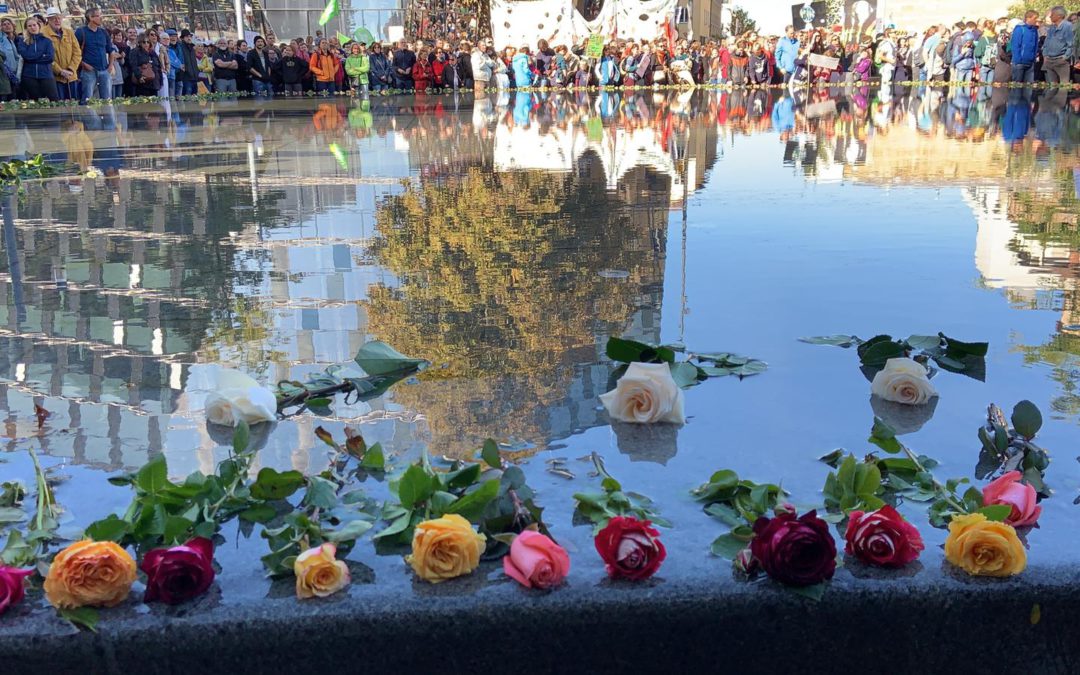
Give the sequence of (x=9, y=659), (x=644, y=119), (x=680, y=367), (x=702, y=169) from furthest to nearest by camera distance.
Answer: (x=644, y=119) → (x=702, y=169) → (x=680, y=367) → (x=9, y=659)

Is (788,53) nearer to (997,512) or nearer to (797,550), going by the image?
(997,512)

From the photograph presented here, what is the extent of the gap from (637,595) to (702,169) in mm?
7570

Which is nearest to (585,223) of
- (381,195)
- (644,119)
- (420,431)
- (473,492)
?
(381,195)

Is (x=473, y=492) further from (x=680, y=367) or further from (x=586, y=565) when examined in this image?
(x=680, y=367)

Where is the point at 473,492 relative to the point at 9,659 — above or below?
above

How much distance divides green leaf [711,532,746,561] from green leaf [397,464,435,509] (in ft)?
1.97

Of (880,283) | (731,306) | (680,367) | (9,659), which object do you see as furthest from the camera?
(880,283)

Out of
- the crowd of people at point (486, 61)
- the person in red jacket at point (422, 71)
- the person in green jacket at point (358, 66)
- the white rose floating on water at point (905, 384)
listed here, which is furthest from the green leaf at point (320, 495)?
the person in red jacket at point (422, 71)

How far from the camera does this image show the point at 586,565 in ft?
6.98

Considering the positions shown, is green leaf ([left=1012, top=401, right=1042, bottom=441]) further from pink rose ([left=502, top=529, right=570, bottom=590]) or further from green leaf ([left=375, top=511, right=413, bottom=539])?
green leaf ([left=375, top=511, right=413, bottom=539])

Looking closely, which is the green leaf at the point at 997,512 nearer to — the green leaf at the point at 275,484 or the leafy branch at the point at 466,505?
the leafy branch at the point at 466,505

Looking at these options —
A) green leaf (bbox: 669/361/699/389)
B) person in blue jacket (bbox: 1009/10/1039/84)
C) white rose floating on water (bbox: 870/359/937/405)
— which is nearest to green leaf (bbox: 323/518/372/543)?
green leaf (bbox: 669/361/699/389)

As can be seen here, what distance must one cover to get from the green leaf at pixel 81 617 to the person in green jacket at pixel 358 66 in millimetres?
29408

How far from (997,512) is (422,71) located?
31091 mm
